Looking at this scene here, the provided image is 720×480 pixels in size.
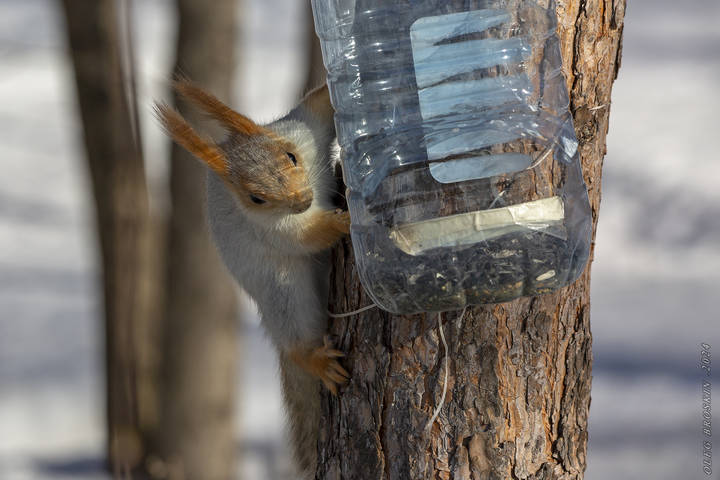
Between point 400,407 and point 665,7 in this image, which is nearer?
point 400,407

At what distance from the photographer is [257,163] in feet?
7.29

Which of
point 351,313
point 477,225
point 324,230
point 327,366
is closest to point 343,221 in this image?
point 324,230

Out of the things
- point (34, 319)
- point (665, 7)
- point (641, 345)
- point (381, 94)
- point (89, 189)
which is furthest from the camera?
point (665, 7)

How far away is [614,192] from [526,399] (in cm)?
604

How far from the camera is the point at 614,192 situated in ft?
24.8

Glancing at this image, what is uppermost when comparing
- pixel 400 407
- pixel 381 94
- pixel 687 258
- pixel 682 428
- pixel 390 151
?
pixel 381 94

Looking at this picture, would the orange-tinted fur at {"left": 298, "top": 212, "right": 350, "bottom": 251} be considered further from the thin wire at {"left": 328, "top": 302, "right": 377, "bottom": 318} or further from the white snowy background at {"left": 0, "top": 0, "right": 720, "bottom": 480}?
the white snowy background at {"left": 0, "top": 0, "right": 720, "bottom": 480}

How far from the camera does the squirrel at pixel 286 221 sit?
212 cm

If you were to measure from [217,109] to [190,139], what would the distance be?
0.10 meters

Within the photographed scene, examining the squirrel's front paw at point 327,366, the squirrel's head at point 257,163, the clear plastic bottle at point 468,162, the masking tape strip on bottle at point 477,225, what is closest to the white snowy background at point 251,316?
the squirrel's head at point 257,163

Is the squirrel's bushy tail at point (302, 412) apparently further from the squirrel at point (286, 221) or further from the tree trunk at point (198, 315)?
the tree trunk at point (198, 315)

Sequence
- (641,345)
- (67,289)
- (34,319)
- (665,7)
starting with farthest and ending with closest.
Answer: (665,7), (67,289), (34,319), (641,345)

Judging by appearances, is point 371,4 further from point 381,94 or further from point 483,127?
point 483,127

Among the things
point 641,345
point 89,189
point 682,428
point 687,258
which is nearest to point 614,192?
point 687,258
